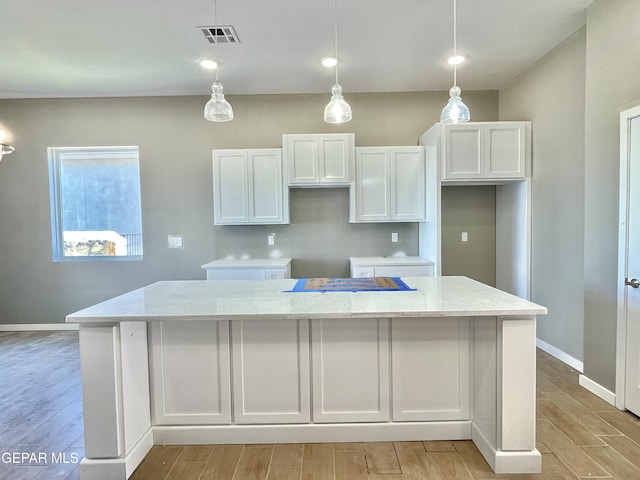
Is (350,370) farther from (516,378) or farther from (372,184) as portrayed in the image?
(372,184)

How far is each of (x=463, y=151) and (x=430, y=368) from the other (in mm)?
2485

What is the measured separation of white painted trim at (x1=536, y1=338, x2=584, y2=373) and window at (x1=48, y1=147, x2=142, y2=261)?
4.76 meters

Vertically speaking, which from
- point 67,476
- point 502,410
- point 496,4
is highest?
point 496,4

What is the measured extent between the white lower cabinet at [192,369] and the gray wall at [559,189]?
3.00 metres

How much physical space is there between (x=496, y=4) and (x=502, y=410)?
2776mm

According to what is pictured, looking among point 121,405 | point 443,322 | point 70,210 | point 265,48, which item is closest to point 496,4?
point 265,48

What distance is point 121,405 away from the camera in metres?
1.77

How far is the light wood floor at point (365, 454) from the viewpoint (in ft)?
5.90

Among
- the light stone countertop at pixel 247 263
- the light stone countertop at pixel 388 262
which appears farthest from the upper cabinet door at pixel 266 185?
the light stone countertop at pixel 388 262

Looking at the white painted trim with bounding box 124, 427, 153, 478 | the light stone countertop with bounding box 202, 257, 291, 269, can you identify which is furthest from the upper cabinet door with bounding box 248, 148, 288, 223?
the white painted trim with bounding box 124, 427, 153, 478

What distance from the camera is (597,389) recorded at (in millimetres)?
2580

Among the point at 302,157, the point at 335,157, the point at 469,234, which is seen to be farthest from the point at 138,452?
the point at 469,234

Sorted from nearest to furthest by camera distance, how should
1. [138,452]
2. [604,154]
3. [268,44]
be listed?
[138,452] → [604,154] → [268,44]

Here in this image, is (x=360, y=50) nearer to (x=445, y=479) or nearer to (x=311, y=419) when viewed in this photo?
(x=311, y=419)
